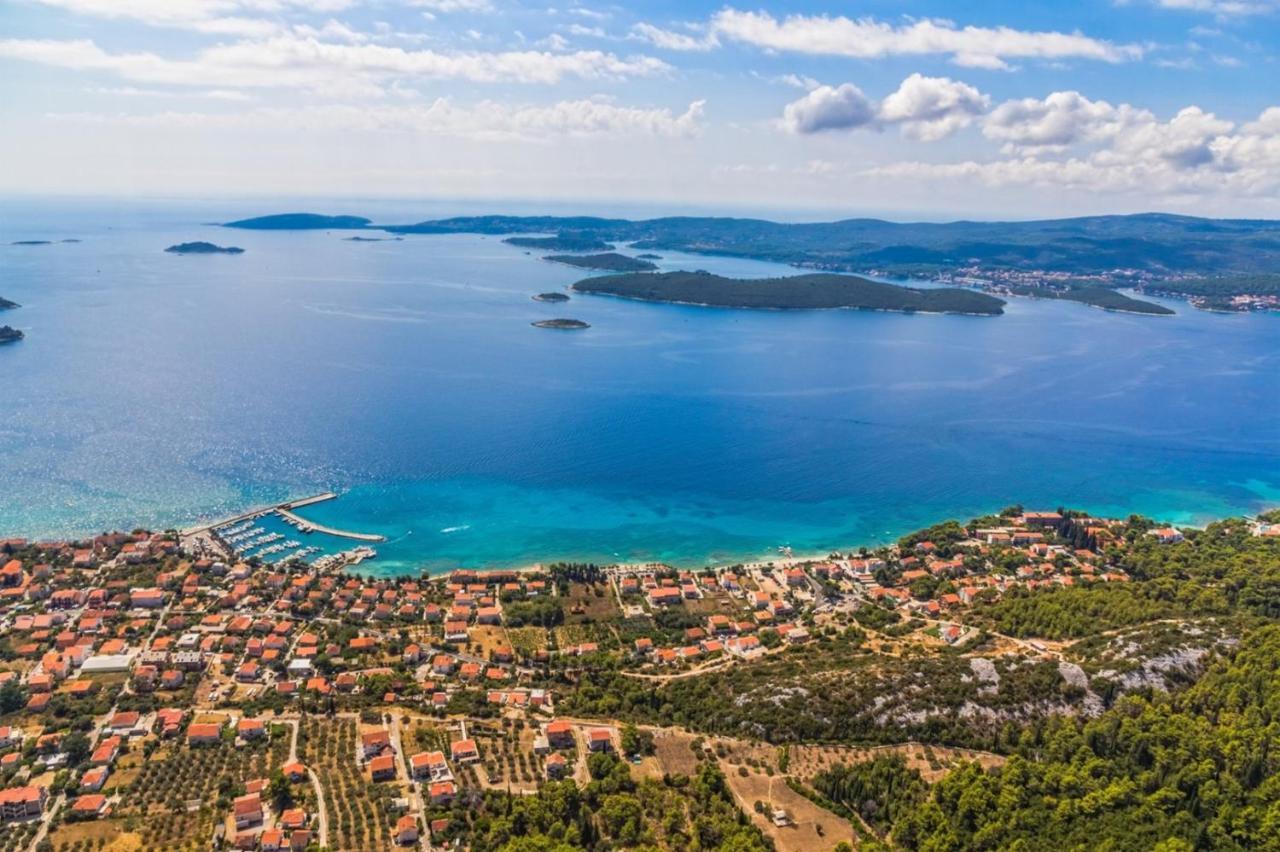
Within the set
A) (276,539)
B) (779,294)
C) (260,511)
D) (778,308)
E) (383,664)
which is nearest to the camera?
(383,664)

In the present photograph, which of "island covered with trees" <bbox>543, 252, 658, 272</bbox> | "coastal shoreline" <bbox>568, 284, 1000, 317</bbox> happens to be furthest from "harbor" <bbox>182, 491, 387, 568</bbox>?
"island covered with trees" <bbox>543, 252, 658, 272</bbox>

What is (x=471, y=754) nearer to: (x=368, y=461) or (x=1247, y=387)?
(x=368, y=461)

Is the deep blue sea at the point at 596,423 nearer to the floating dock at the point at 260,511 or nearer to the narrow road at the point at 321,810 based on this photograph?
the floating dock at the point at 260,511

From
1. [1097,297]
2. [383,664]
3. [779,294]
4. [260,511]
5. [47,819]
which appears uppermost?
[1097,297]

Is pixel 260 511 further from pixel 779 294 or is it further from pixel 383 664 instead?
pixel 779 294

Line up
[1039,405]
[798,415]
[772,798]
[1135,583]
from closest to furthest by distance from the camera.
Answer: [772,798] → [1135,583] → [798,415] → [1039,405]

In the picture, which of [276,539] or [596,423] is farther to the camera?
[596,423]

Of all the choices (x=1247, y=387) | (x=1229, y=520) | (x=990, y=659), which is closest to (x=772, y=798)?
(x=990, y=659)

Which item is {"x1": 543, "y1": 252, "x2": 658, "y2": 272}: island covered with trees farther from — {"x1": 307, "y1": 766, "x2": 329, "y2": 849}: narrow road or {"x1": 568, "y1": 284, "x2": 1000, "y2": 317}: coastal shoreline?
{"x1": 307, "y1": 766, "x2": 329, "y2": 849}: narrow road

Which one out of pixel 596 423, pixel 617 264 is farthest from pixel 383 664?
pixel 617 264
